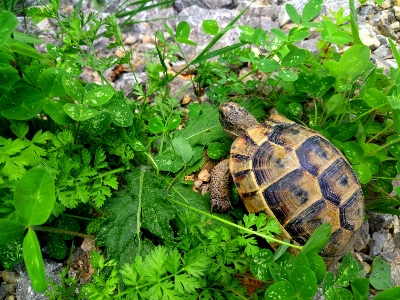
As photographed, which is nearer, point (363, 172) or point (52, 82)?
point (52, 82)

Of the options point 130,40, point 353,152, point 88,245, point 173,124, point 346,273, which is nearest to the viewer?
point 346,273

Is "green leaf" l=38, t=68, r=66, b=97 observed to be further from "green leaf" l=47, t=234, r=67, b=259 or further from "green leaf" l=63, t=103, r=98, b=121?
"green leaf" l=47, t=234, r=67, b=259

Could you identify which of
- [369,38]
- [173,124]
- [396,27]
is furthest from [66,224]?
[396,27]

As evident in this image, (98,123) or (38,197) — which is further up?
(38,197)

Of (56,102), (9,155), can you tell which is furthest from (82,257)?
(56,102)

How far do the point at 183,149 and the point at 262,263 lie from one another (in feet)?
2.69

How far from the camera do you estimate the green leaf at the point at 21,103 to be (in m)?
1.56

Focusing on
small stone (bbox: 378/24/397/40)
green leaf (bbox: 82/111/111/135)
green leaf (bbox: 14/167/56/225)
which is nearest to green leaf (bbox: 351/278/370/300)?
green leaf (bbox: 14/167/56/225)

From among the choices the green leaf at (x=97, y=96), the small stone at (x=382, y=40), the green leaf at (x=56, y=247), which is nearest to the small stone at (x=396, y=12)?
the small stone at (x=382, y=40)

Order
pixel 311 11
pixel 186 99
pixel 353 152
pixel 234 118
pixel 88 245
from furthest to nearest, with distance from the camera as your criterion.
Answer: pixel 186 99 → pixel 234 118 → pixel 311 11 → pixel 353 152 → pixel 88 245

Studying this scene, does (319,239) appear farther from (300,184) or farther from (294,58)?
(294,58)

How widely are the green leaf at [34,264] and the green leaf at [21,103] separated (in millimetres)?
702

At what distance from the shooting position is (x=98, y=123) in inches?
66.5

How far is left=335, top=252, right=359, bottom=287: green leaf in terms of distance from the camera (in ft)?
4.64
